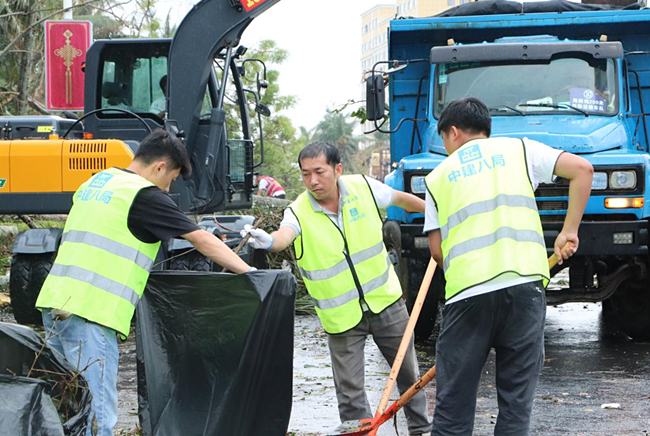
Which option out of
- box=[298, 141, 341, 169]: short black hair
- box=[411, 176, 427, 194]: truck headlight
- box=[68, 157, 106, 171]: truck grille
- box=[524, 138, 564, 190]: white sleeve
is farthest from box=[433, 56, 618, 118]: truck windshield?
box=[524, 138, 564, 190]: white sleeve

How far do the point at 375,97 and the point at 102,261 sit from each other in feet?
15.6

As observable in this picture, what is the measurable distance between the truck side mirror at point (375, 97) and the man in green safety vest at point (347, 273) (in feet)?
11.9

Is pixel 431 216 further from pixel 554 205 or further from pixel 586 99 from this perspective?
pixel 586 99

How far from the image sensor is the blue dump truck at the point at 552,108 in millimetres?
7379

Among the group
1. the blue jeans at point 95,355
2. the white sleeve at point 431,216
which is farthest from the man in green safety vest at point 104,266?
the white sleeve at point 431,216

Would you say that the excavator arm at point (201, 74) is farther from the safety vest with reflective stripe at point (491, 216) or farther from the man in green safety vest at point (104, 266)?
the safety vest with reflective stripe at point (491, 216)

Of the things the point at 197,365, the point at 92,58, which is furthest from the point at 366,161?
the point at 197,365

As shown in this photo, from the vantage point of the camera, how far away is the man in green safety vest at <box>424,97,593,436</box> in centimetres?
399

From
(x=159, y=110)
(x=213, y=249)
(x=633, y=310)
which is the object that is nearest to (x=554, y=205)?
(x=633, y=310)

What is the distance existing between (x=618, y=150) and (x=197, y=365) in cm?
469

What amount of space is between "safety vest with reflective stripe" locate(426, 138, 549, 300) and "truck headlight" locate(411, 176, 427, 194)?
3404 mm

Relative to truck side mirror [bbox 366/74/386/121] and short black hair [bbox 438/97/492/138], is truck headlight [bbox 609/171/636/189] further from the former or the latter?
short black hair [bbox 438/97/492/138]

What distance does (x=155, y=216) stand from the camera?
4.13 m

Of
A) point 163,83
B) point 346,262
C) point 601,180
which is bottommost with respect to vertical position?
point 346,262
